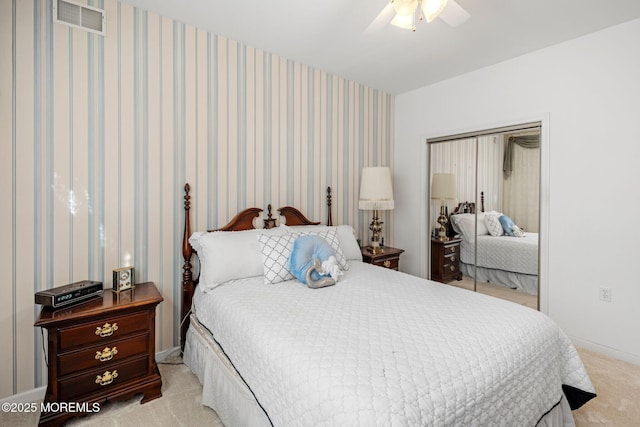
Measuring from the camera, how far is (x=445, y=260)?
3.68 m

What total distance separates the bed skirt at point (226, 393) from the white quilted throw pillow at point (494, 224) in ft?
6.18

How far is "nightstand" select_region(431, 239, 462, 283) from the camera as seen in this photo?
11.8ft

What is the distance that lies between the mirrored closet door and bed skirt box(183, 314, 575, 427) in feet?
5.49

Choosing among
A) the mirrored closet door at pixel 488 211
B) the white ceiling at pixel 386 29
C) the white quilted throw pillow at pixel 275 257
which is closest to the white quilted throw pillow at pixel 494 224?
the mirrored closet door at pixel 488 211

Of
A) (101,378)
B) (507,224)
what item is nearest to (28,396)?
(101,378)

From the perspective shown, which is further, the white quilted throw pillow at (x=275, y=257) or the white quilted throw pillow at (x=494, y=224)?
the white quilted throw pillow at (x=494, y=224)

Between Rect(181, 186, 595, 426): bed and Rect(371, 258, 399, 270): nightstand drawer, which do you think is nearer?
Rect(181, 186, 595, 426): bed

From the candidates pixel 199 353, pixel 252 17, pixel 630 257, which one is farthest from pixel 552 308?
pixel 252 17

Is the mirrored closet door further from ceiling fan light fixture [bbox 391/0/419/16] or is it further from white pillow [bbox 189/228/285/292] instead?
white pillow [bbox 189/228/285/292]

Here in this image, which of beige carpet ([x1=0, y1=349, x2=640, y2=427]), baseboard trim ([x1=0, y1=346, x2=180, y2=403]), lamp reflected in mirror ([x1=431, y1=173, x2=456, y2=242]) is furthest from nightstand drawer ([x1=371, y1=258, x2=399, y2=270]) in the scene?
baseboard trim ([x1=0, y1=346, x2=180, y2=403])

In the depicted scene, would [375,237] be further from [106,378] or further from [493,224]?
[106,378]

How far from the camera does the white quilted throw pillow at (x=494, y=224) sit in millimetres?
3252

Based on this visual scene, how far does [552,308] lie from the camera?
2.83m

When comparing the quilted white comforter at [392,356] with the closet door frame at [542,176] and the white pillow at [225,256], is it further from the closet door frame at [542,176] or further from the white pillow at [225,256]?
the closet door frame at [542,176]
